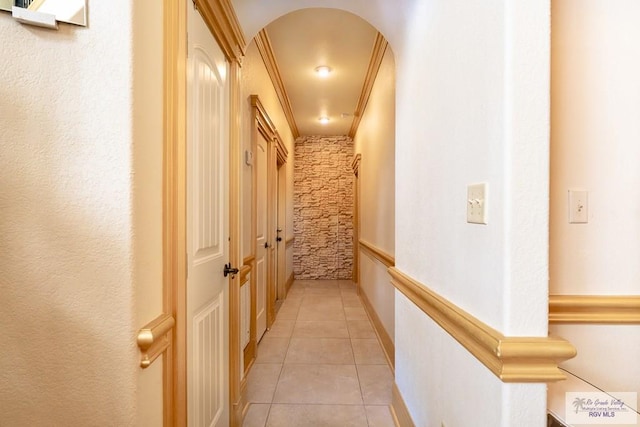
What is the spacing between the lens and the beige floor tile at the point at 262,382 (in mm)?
2084

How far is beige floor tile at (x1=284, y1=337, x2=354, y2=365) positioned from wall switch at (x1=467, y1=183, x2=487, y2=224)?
2.06 m

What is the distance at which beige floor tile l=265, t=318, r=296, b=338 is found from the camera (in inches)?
124

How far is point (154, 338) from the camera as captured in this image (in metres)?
0.87

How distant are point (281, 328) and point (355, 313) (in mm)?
1017

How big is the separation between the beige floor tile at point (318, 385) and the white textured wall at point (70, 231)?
1496 mm

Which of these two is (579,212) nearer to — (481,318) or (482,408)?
(481,318)

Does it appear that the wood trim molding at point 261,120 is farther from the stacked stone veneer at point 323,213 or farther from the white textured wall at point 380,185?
the stacked stone veneer at point 323,213

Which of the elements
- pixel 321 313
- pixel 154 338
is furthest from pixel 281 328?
pixel 154 338

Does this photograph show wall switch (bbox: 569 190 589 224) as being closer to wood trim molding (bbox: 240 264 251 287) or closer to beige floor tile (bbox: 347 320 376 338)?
wood trim molding (bbox: 240 264 251 287)

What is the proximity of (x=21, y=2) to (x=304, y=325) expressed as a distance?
325 centimetres

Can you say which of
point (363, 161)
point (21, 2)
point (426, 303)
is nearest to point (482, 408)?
point (426, 303)

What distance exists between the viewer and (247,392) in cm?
214

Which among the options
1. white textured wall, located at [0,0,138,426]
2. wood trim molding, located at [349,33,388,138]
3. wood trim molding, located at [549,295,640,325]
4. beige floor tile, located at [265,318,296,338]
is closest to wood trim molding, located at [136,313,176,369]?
white textured wall, located at [0,0,138,426]

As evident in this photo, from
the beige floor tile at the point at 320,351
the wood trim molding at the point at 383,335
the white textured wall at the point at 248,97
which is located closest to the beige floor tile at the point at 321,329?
the beige floor tile at the point at 320,351
